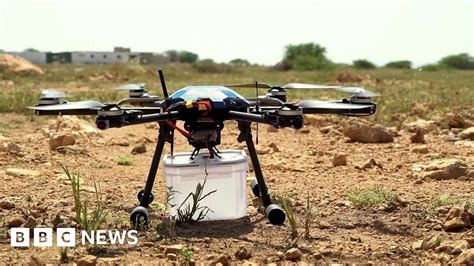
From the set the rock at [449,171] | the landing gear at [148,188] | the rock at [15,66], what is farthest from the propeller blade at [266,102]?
the rock at [15,66]

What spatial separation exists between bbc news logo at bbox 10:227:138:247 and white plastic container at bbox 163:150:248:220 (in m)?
0.41

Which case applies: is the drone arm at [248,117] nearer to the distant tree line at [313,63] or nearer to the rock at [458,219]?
the rock at [458,219]

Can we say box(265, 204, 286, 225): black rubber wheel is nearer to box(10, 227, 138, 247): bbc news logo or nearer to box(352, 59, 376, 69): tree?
box(10, 227, 138, 247): bbc news logo

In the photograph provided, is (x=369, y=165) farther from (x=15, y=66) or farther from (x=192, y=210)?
(x=15, y=66)

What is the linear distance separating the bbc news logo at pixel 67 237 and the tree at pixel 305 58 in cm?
4472

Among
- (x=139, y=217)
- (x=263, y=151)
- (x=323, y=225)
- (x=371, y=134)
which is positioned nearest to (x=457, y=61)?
(x=371, y=134)

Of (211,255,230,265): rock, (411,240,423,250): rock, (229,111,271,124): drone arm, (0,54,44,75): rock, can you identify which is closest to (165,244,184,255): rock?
(211,255,230,265): rock

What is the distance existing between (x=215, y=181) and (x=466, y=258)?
1599mm

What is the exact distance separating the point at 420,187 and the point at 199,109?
2289mm

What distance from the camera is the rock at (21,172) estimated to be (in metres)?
5.76

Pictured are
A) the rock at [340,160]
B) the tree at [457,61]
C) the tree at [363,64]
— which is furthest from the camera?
the tree at [363,64]

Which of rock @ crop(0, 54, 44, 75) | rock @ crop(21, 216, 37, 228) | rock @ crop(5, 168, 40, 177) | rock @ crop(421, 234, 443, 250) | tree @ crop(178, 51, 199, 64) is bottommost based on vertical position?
rock @ crop(421, 234, 443, 250)

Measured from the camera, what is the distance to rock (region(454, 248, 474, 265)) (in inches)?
128

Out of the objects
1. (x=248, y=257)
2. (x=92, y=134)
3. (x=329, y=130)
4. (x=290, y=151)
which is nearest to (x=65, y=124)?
(x=92, y=134)
